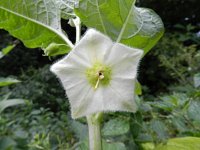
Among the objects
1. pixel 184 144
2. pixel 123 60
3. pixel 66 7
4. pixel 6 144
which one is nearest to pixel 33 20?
pixel 66 7

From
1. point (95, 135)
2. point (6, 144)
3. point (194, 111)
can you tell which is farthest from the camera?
point (6, 144)

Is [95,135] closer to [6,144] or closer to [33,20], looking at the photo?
[33,20]

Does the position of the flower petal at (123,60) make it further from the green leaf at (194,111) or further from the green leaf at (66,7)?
the green leaf at (194,111)

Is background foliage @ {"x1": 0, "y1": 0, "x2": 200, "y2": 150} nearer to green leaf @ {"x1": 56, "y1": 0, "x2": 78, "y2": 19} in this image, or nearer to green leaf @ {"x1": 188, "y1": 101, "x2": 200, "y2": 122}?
green leaf @ {"x1": 188, "y1": 101, "x2": 200, "y2": 122}

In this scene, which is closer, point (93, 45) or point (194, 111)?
point (93, 45)

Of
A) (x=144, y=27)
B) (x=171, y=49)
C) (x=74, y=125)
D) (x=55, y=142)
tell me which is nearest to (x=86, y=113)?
(x=144, y=27)

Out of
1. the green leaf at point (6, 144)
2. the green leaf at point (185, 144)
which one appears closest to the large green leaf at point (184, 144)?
the green leaf at point (185, 144)

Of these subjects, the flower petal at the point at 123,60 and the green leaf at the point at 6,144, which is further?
the green leaf at the point at 6,144
